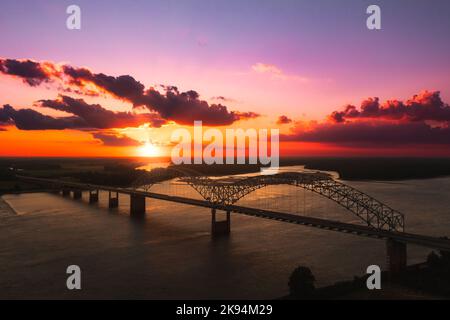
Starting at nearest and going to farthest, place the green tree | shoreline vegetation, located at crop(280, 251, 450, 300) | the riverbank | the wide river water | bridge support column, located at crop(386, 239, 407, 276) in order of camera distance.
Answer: the green tree
shoreline vegetation, located at crop(280, 251, 450, 300)
the wide river water
bridge support column, located at crop(386, 239, 407, 276)
the riverbank


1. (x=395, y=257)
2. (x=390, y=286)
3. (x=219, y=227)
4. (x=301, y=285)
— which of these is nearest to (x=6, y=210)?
(x=219, y=227)

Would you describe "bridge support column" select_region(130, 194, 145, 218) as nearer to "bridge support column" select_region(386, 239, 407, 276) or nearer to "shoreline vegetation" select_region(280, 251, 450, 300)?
"bridge support column" select_region(386, 239, 407, 276)

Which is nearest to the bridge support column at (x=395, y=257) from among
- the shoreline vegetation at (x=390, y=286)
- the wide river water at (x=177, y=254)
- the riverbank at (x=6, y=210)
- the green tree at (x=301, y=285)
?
the shoreline vegetation at (x=390, y=286)

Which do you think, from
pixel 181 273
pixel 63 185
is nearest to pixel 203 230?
pixel 181 273

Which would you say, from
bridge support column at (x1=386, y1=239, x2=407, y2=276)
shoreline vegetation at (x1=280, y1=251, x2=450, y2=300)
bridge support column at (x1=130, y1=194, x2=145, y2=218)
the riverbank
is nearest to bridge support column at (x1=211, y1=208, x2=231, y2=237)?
shoreline vegetation at (x1=280, y1=251, x2=450, y2=300)

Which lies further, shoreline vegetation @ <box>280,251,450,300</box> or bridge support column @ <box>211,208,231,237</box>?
bridge support column @ <box>211,208,231,237</box>

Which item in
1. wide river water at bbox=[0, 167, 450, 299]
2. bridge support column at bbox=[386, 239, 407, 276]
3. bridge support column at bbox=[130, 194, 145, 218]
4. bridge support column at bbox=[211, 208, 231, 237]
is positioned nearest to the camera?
wide river water at bbox=[0, 167, 450, 299]

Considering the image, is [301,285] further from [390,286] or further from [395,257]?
[395,257]
